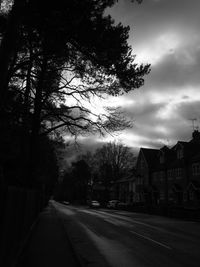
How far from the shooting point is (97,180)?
9450cm

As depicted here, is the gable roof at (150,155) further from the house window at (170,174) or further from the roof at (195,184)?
Answer: the roof at (195,184)

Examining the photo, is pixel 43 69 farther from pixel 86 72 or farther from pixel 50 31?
pixel 50 31

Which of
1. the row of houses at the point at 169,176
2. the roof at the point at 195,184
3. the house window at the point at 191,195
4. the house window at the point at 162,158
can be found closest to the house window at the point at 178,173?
the row of houses at the point at 169,176

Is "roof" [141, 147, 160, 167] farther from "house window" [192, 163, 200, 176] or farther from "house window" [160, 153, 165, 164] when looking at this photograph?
"house window" [192, 163, 200, 176]

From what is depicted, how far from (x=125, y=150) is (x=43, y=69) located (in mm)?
65776

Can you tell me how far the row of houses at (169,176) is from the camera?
4844 centimetres

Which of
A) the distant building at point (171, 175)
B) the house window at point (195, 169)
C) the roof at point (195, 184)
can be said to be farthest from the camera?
the distant building at point (171, 175)

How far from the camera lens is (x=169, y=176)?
5650 centimetres

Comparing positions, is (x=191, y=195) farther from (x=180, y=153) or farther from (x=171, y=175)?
(x=180, y=153)

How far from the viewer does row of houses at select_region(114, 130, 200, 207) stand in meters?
48.4

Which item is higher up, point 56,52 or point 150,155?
point 150,155

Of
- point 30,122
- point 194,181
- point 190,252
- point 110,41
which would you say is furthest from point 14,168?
point 194,181

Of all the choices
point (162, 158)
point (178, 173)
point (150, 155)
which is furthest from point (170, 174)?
point (150, 155)

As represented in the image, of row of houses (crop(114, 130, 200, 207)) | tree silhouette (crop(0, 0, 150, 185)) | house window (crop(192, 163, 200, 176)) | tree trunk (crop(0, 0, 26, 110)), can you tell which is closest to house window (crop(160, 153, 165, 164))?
row of houses (crop(114, 130, 200, 207))
